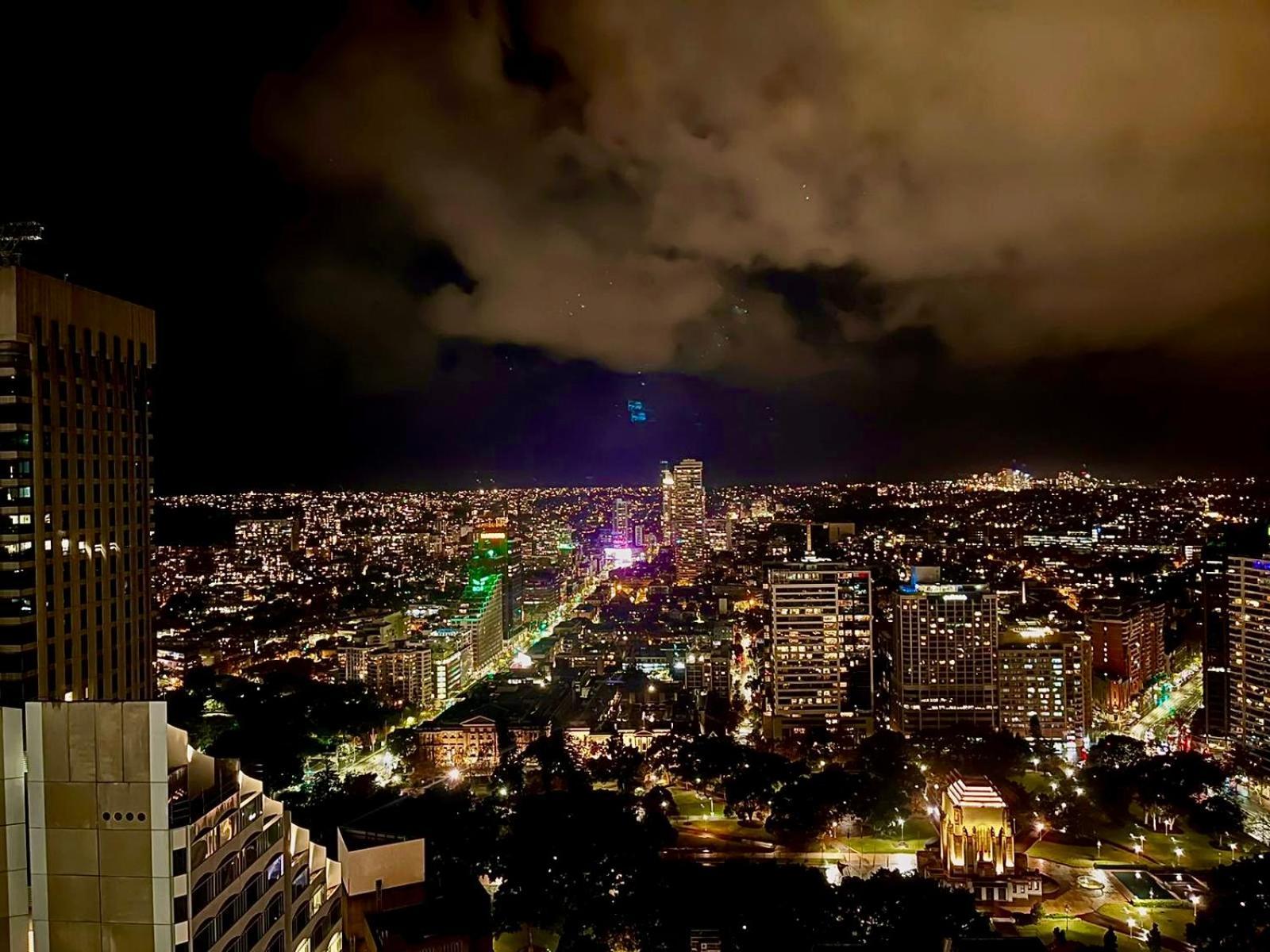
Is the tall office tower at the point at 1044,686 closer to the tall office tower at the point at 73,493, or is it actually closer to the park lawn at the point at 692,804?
the park lawn at the point at 692,804

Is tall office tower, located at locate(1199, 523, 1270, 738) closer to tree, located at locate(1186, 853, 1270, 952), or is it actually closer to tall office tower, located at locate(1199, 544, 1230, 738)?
tall office tower, located at locate(1199, 544, 1230, 738)

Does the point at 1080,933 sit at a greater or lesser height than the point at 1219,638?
lesser

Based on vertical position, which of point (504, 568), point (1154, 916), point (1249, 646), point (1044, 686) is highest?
point (504, 568)

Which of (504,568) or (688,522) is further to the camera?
(688,522)

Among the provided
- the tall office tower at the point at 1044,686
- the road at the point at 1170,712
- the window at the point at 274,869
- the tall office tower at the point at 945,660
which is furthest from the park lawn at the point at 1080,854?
the window at the point at 274,869

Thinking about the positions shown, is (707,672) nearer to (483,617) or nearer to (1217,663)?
(483,617)

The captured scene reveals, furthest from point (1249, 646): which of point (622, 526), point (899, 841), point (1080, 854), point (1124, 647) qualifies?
point (622, 526)

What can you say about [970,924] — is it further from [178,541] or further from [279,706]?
[178,541]
